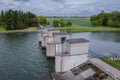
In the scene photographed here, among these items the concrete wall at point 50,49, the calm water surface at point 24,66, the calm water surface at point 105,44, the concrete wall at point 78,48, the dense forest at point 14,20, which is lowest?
the calm water surface at point 24,66

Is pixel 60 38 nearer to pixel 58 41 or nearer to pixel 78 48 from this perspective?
pixel 58 41

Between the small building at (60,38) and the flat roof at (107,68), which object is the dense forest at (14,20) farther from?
the flat roof at (107,68)

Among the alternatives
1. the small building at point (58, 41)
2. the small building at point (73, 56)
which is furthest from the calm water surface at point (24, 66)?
the small building at point (73, 56)

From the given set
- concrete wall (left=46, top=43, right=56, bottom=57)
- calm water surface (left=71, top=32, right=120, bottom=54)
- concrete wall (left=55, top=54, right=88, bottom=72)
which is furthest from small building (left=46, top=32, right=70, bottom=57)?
calm water surface (left=71, top=32, right=120, bottom=54)

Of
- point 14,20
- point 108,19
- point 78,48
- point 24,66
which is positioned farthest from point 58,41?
point 108,19

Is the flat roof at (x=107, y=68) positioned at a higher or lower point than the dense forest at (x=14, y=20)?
lower
